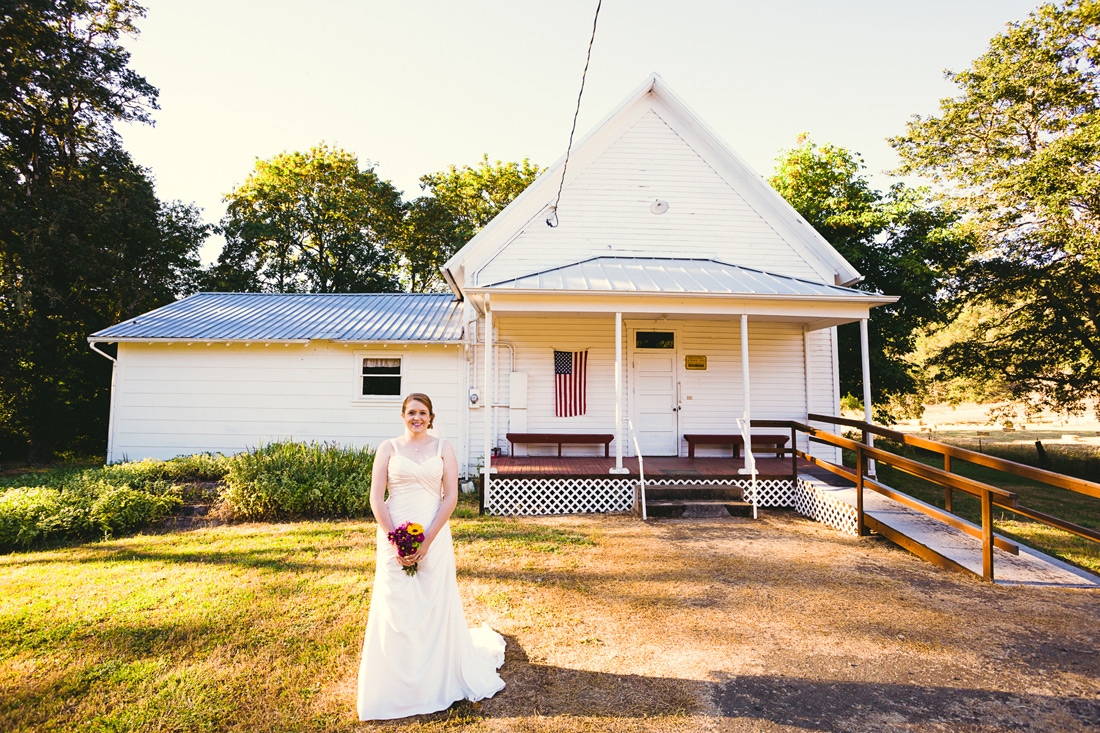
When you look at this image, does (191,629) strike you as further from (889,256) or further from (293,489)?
(889,256)

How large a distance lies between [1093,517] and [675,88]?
12.9 metres

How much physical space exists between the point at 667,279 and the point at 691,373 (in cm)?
266

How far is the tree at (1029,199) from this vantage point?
51.4 ft

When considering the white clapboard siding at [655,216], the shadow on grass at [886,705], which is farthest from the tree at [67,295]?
the shadow on grass at [886,705]

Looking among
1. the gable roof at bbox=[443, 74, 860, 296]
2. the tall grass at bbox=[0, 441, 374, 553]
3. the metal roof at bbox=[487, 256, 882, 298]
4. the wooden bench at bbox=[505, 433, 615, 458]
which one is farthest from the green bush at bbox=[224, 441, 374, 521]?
the gable roof at bbox=[443, 74, 860, 296]

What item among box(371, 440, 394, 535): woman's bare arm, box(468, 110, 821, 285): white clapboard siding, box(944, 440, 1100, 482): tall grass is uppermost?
box(468, 110, 821, 285): white clapboard siding

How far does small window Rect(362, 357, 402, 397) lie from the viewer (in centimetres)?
1197

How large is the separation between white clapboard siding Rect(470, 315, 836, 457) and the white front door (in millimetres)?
165

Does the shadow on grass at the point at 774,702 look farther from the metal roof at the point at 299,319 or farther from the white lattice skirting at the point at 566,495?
the metal roof at the point at 299,319

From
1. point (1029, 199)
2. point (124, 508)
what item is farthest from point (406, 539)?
point (1029, 199)

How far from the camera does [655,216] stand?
12.0 meters

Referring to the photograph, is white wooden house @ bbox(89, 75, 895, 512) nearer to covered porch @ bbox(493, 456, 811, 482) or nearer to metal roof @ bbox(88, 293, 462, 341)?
metal roof @ bbox(88, 293, 462, 341)

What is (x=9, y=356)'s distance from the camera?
14.1 metres

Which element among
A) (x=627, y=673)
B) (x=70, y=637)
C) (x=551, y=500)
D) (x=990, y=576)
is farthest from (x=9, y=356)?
(x=990, y=576)
